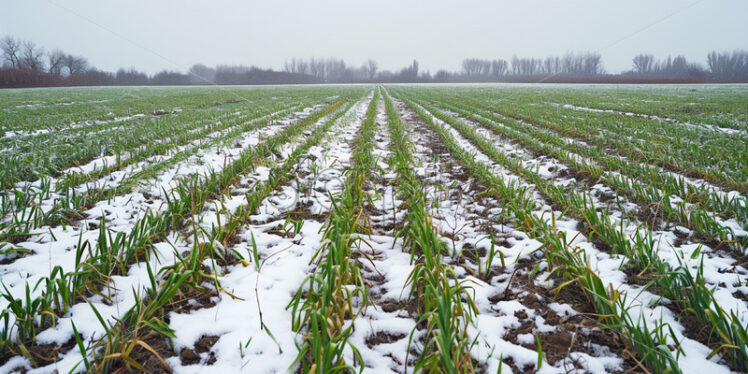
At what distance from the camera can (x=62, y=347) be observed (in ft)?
6.07

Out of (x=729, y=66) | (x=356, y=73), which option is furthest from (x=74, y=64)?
(x=729, y=66)

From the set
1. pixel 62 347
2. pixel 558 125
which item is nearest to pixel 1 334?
pixel 62 347

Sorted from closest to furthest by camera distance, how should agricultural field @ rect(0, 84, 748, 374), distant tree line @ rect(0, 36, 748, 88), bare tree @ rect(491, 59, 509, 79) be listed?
agricultural field @ rect(0, 84, 748, 374), distant tree line @ rect(0, 36, 748, 88), bare tree @ rect(491, 59, 509, 79)

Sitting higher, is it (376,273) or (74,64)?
(74,64)

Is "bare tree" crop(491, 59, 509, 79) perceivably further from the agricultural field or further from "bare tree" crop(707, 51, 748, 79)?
the agricultural field

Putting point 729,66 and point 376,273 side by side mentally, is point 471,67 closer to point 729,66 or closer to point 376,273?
point 729,66

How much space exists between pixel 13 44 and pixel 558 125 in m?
113

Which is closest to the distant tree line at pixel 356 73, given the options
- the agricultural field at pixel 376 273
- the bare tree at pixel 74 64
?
the bare tree at pixel 74 64

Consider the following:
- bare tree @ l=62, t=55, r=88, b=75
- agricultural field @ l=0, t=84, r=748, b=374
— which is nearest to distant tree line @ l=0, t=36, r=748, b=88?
bare tree @ l=62, t=55, r=88, b=75

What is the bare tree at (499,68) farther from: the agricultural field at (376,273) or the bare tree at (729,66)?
the agricultural field at (376,273)

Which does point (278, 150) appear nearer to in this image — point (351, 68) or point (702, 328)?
point (702, 328)

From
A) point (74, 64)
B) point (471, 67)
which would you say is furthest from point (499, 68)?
point (74, 64)

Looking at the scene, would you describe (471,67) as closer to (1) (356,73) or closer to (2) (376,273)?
(1) (356,73)

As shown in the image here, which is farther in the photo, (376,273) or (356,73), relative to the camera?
(356,73)
